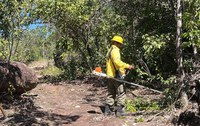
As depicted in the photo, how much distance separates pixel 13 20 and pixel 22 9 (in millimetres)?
340

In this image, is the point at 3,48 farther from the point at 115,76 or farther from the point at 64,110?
the point at 115,76

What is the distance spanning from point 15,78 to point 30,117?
4.96 ft

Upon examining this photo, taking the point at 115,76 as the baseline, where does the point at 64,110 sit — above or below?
below

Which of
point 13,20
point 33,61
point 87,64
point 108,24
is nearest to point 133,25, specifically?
point 108,24

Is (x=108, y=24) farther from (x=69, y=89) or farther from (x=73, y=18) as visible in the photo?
(x=69, y=89)

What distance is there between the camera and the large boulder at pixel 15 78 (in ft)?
31.6

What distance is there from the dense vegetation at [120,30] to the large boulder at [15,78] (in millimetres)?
357

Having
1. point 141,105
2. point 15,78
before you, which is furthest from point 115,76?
point 15,78

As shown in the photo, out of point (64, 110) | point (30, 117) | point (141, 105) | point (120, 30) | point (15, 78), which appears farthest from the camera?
point (120, 30)

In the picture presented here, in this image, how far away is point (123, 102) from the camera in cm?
876

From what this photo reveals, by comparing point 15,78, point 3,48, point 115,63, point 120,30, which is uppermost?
point 120,30

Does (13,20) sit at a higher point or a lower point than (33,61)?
higher

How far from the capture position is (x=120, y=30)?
1382 centimetres

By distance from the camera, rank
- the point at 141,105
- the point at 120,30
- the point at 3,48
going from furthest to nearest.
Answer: the point at 120,30 < the point at 141,105 < the point at 3,48
